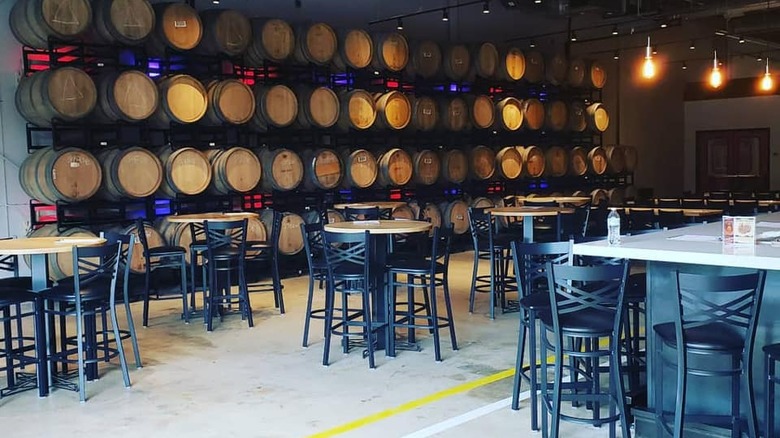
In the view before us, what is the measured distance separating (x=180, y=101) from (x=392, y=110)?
295cm

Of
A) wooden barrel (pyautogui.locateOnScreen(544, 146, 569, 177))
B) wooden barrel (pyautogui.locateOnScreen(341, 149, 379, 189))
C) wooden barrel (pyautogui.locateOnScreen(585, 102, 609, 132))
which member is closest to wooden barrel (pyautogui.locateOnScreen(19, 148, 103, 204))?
wooden barrel (pyautogui.locateOnScreen(341, 149, 379, 189))

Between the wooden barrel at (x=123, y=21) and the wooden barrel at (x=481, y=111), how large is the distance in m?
4.87

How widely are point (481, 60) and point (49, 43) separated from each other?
5841mm

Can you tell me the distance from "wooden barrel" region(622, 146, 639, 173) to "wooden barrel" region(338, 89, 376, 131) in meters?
5.57

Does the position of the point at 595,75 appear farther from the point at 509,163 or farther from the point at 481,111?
the point at 481,111

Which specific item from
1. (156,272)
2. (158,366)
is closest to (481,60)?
(156,272)

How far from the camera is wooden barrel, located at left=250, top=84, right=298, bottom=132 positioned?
8.55 m

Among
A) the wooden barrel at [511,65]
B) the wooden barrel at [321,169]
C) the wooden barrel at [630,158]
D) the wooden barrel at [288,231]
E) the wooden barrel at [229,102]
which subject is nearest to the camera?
the wooden barrel at [229,102]

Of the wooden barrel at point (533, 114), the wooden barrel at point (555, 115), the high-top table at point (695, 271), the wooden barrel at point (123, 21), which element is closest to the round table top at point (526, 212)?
the high-top table at point (695, 271)

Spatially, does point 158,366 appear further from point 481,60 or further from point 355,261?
point 481,60

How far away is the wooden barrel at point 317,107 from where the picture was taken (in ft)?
29.4

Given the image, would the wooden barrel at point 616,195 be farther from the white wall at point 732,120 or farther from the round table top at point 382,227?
the round table top at point 382,227

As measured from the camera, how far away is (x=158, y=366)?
16.7ft

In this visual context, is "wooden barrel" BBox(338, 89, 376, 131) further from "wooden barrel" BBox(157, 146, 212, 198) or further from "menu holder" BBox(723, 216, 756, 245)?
"menu holder" BBox(723, 216, 756, 245)
